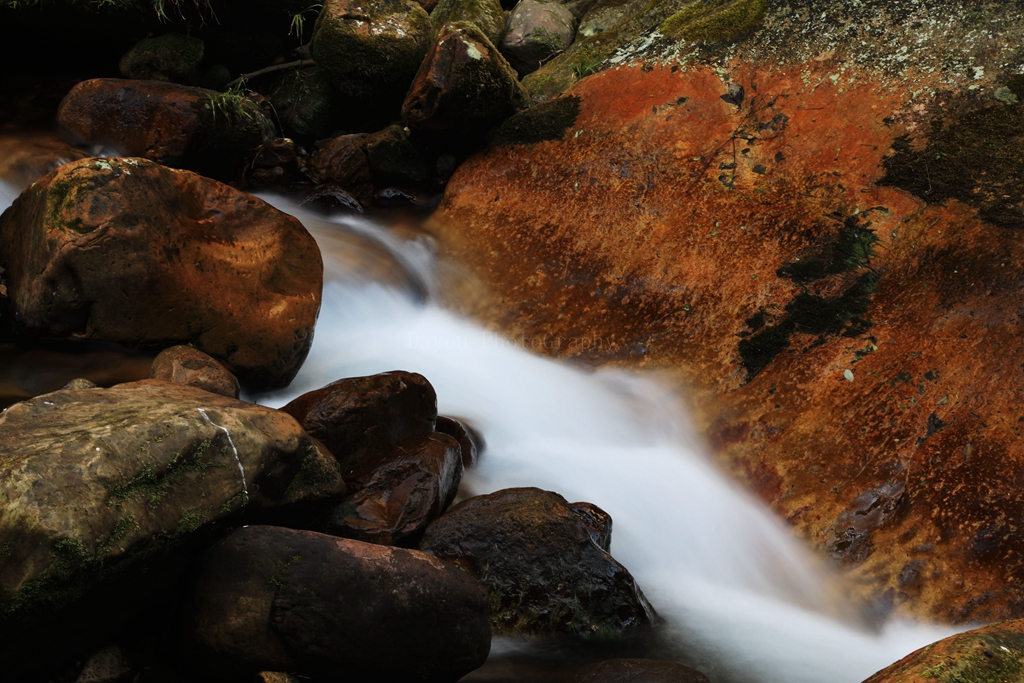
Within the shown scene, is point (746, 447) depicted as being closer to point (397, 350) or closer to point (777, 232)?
point (777, 232)

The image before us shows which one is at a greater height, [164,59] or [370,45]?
[370,45]

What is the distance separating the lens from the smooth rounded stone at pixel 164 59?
23.6 ft

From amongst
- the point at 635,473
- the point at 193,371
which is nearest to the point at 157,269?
the point at 193,371

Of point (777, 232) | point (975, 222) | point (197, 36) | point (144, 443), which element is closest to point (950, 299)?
point (975, 222)

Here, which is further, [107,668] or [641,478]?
[641,478]

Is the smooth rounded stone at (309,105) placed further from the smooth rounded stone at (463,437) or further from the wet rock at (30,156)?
the smooth rounded stone at (463,437)

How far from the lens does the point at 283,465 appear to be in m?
2.91

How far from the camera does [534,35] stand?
775 cm

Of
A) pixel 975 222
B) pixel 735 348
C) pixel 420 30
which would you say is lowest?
pixel 735 348

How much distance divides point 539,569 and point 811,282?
2409mm

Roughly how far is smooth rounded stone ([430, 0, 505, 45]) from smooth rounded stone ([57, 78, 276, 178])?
101 inches

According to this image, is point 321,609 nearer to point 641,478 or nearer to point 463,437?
point 463,437

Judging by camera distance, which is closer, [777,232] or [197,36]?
[777,232]

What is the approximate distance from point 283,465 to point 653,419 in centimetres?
234
